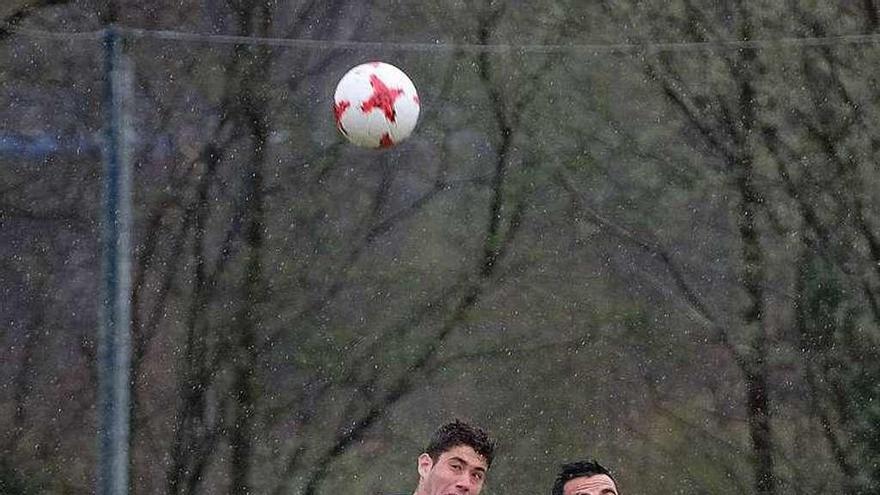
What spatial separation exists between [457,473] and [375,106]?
1305 mm

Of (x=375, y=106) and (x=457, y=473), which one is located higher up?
(x=375, y=106)

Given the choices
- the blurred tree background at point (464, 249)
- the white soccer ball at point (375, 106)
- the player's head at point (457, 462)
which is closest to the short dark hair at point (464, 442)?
the player's head at point (457, 462)

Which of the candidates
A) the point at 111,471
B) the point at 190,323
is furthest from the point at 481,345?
the point at 111,471

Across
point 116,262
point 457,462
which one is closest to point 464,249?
point 116,262

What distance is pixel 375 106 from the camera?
15.7ft

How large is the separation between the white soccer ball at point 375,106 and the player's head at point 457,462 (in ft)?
3.68

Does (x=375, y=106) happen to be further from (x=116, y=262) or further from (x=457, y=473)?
(x=457, y=473)

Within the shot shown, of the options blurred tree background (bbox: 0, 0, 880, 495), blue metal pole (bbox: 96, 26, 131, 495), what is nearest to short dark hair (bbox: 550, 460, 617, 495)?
blue metal pole (bbox: 96, 26, 131, 495)

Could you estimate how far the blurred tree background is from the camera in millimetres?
9789

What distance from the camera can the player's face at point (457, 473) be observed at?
393 cm

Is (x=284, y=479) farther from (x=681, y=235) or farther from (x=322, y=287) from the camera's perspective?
(x=681, y=235)

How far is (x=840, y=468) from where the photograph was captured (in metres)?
9.79

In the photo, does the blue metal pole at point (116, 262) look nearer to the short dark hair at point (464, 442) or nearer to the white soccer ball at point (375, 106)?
the white soccer ball at point (375, 106)

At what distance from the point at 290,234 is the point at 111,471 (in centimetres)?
529
